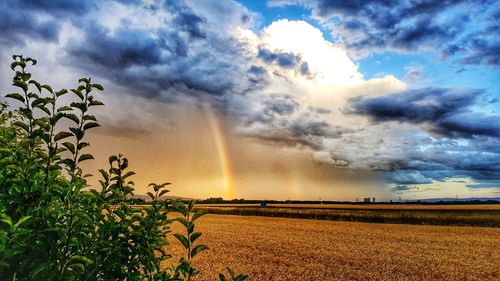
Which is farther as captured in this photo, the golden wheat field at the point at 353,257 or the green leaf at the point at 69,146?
the golden wheat field at the point at 353,257

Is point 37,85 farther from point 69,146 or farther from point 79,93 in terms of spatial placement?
point 69,146

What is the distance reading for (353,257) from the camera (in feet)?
70.9

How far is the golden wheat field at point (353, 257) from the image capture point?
17453mm

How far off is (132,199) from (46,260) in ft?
3.22

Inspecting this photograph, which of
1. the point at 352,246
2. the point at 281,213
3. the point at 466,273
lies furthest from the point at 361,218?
the point at 466,273

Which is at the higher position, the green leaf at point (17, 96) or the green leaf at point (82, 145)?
the green leaf at point (17, 96)

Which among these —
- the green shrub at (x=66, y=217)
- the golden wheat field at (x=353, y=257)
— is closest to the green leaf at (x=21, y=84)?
the green shrub at (x=66, y=217)

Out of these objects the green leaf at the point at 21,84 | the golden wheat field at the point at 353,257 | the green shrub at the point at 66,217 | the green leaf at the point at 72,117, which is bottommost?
the golden wheat field at the point at 353,257

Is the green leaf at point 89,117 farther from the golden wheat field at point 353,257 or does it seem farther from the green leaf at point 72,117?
the golden wheat field at point 353,257

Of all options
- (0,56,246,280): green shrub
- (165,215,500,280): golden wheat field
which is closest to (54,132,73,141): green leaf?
(0,56,246,280): green shrub

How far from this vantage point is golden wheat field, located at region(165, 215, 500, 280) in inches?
687

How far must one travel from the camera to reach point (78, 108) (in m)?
3.01

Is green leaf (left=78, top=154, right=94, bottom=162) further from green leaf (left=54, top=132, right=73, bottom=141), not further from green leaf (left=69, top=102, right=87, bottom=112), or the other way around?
green leaf (left=69, top=102, right=87, bottom=112)

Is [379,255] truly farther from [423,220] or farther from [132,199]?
[423,220]
